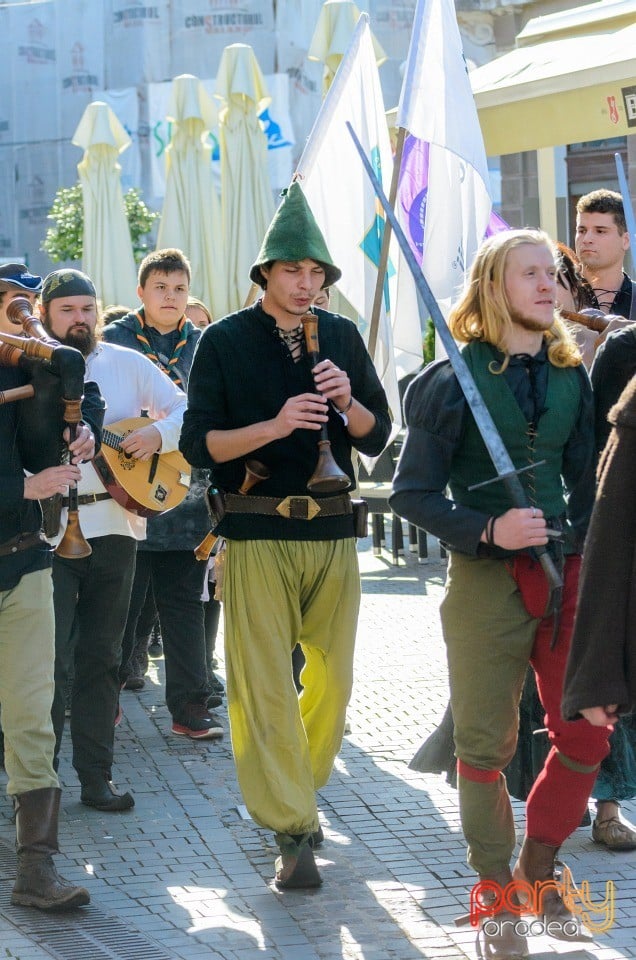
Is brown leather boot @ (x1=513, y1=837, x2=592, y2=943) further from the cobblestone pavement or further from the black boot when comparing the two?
the black boot

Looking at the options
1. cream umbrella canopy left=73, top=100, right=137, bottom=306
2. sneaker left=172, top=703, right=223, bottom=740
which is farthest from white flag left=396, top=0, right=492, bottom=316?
cream umbrella canopy left=73, top=100, right=137, bottom=306

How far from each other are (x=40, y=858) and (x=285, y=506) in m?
1.26

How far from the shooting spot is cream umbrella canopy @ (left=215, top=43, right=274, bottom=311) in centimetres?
1534

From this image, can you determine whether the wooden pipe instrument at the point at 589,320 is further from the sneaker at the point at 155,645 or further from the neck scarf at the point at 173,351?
the sneaker at the point at 155,645

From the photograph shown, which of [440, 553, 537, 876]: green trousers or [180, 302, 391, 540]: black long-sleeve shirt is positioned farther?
[180, 302, 391, 540]: black long-sleeve shirt

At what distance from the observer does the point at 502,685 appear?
4289 mm

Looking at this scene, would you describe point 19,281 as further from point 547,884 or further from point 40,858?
point 547,884

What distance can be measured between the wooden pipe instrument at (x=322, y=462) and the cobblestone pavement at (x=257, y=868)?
1.22 meters

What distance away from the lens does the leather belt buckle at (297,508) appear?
4852mm

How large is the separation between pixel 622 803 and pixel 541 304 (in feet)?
7.10

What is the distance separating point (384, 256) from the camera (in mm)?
6793

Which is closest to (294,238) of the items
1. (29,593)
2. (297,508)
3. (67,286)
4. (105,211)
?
(297,508)

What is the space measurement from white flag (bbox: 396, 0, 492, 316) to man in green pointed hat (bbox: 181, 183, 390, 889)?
1.78 m

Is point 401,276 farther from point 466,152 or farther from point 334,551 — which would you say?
point 334,551
